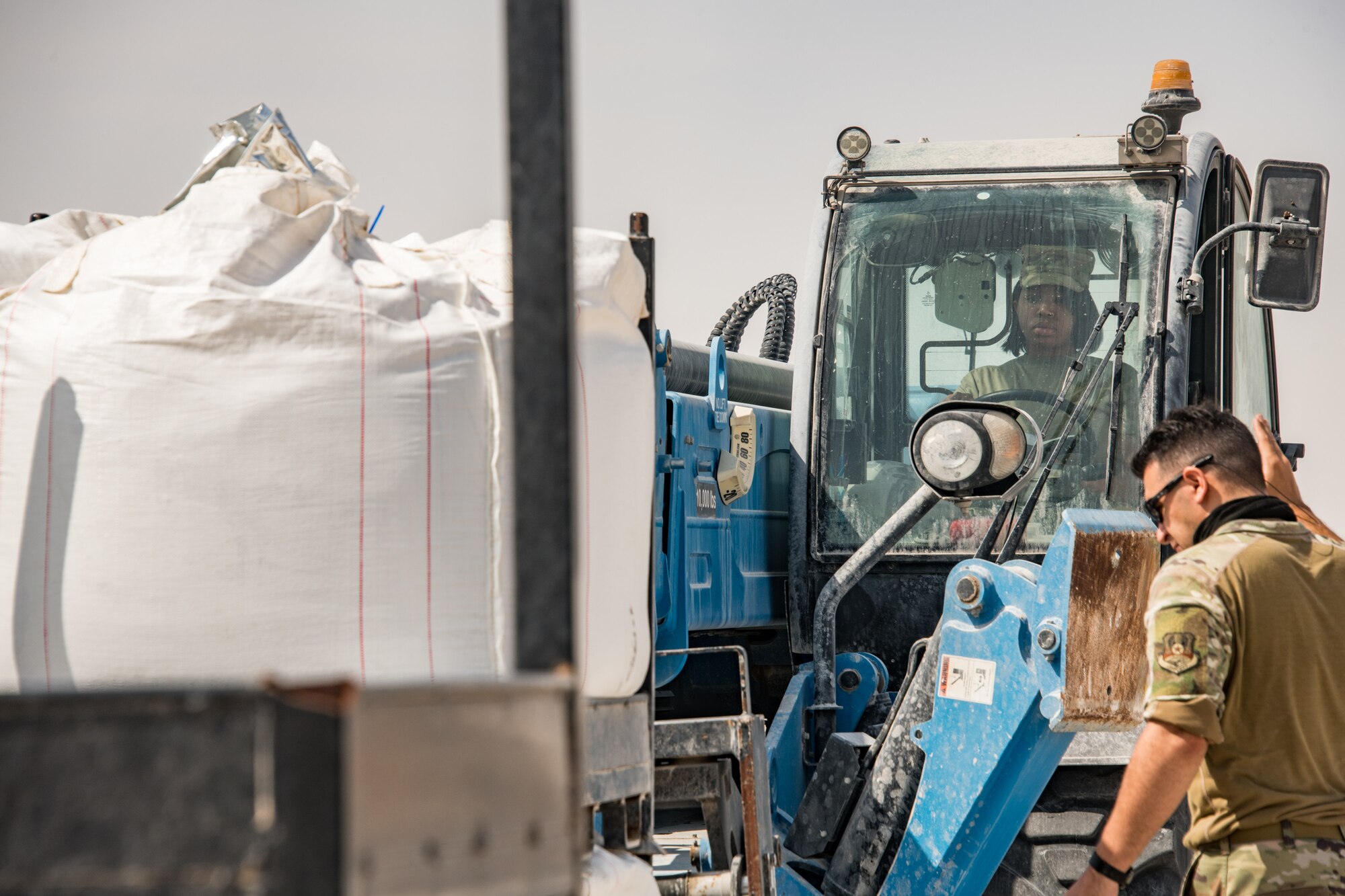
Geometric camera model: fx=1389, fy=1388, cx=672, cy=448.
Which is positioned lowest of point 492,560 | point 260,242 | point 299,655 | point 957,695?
point 957,695

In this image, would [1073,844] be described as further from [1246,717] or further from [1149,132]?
[1149,132]

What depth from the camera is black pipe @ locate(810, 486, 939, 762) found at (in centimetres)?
412

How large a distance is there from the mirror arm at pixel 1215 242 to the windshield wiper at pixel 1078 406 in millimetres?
151

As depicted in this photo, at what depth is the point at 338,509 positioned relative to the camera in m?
2.04

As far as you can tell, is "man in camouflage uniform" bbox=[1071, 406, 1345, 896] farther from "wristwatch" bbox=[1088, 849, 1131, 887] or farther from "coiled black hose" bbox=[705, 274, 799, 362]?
"coiled black hose" bbox=[705, 274, 799, 362]

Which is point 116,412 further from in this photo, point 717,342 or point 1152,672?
point 717,342

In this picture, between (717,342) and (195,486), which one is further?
(717,342)

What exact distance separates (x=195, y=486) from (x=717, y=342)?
2743 mm

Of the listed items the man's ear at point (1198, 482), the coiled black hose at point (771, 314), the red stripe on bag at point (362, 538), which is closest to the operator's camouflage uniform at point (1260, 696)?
the man's ear at point (1198, 482)

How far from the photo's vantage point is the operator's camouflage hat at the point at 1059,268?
445cm

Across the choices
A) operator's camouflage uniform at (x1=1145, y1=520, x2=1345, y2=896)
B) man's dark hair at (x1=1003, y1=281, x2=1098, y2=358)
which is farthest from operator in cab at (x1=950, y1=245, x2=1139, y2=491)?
operator's camouflage uniform at (x1=1145, y1=520, x2=1345, y2=896)

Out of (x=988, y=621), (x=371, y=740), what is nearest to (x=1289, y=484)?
(x=988, y=621)

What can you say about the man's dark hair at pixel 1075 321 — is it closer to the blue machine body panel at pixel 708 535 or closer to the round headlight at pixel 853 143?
the round headlight at pixel 853 143

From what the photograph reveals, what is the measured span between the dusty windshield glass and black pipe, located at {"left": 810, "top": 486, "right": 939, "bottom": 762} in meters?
0.33
